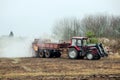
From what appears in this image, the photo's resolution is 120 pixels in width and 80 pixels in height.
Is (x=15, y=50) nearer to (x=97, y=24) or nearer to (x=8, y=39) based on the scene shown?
(x=8, y=39)

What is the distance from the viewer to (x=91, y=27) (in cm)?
8212

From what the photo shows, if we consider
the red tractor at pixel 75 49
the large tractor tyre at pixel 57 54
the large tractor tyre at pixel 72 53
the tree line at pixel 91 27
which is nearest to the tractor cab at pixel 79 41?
the red tractor at pixel 75 49

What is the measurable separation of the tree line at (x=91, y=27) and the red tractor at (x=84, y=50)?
4262cm

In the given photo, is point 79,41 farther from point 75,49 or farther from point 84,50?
point 84,50

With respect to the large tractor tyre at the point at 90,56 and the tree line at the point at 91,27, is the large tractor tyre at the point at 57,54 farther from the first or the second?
the tree line at the point at 91,27

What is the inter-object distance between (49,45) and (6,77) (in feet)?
64.5

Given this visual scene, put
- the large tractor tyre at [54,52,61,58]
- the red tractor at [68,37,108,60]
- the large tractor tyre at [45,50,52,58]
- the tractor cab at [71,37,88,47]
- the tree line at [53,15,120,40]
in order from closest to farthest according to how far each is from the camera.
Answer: the red tractor at [68,37,108,60], the tractor cab at [71,37,88,47], the large tractor tyre at [45,50,52,58], the large tractor tyre at [54,52,61,58], the tree line at [53,15,120,40]

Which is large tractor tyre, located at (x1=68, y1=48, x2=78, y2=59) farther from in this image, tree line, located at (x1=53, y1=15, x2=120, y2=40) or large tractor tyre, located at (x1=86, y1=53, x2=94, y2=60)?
tree line, located at (x1=53, y1=15, x2=120, y2=40)

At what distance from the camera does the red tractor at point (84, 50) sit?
33500 mm

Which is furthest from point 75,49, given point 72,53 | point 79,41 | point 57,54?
point 57,54

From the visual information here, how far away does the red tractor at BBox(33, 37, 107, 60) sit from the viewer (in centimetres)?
3356

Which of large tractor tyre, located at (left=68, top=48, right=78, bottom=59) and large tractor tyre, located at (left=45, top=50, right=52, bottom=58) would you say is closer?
large tractor tyre, located at (left=68, top=48, right=78, bottom=59)

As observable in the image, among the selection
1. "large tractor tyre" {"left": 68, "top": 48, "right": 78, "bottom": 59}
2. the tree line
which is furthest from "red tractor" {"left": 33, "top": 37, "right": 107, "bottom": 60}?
the tree line

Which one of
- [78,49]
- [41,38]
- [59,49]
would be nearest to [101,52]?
[78,49]
